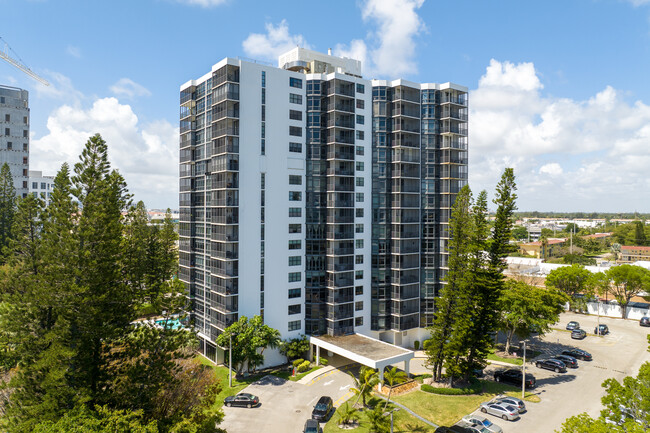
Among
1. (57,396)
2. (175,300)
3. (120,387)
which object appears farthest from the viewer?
(175,300)

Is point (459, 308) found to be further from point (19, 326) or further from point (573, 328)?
point (19, 326)

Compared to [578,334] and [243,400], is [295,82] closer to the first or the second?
[243,400]

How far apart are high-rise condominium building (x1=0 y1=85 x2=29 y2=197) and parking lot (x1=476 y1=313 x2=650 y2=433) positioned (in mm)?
91652

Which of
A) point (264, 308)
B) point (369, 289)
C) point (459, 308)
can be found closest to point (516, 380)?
point (459, 308)

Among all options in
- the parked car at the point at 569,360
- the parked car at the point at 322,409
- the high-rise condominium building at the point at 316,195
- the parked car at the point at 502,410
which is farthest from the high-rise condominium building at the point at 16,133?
the parked car at the point at 569,360

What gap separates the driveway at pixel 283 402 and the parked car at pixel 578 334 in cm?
3767

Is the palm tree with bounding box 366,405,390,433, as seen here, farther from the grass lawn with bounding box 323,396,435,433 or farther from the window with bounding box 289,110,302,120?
the window with bounding box 289,110,302,120

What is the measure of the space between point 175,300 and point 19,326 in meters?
10.5

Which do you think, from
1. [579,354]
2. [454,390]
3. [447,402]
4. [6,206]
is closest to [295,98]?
[454,390]

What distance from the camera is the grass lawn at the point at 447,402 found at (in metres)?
34.8

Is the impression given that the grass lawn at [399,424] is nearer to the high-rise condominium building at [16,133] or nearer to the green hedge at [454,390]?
the green hedge at [454,390]

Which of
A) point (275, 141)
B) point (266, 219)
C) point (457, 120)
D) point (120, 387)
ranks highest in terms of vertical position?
point (457, 120)

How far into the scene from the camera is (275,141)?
4653 centimetres

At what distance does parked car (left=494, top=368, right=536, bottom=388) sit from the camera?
1626 inches
